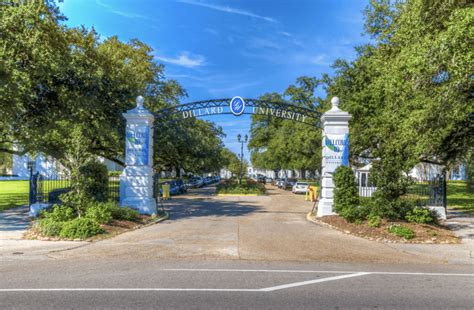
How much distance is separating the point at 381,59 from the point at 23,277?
56.1 feet

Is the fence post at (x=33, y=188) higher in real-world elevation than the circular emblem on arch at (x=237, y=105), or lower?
lower

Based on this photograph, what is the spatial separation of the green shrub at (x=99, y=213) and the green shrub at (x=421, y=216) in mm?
10278

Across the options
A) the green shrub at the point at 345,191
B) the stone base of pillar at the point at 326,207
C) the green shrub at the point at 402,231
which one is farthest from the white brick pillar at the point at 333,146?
the green shrub at the point at 402,231

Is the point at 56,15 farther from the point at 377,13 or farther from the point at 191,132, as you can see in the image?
the point at 191,132

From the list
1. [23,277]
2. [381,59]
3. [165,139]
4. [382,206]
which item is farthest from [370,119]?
[23,277]

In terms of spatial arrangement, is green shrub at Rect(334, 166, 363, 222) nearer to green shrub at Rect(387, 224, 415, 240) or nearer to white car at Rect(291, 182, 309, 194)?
green shrub at Rect(387, 224, 415, 240)

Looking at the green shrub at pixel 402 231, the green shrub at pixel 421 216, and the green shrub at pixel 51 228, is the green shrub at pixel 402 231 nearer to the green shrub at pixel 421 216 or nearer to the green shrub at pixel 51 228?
the green shrub at pixel 421 216

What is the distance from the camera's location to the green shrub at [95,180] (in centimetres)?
1330

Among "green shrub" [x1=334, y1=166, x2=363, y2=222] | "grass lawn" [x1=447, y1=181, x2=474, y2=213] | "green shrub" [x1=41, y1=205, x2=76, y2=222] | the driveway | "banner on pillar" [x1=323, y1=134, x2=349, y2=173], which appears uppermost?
"banner on pillar" [x1=323, y1=134, x2=349, y2=173]

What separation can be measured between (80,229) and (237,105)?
9.60m

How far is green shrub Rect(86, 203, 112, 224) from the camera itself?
12.4 meters

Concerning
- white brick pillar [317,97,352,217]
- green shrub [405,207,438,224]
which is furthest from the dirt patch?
green shrub [405,207,438,224]

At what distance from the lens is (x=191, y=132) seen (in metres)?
36.8

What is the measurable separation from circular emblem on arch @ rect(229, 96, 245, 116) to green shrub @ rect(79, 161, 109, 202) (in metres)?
6.74
